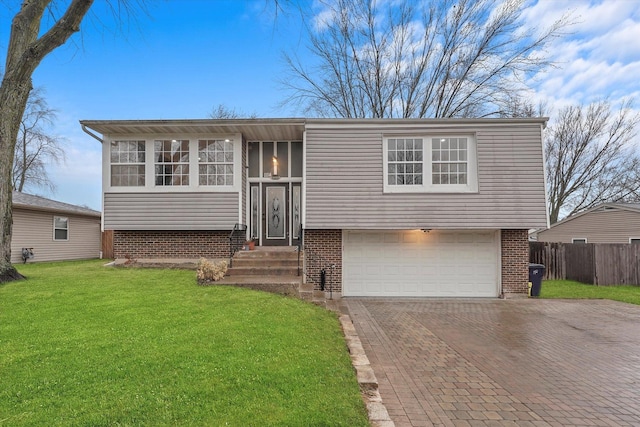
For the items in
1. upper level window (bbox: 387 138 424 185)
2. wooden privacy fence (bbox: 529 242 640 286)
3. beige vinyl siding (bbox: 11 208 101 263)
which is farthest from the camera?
beige vinyl siding (bbox: 11 208 101 263)

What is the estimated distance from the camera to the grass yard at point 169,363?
2.50 m

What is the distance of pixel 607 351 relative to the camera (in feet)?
16.7

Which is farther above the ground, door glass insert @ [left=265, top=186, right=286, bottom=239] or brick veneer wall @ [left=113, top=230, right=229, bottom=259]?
door glass insert @ [left=265, top=186, right=286, bottom=239]

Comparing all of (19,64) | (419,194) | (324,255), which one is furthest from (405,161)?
(19,64)

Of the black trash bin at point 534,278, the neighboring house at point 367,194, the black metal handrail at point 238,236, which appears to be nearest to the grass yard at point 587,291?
the black trash bin at point 534,278

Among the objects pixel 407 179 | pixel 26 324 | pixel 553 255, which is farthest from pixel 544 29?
pixel 26 324

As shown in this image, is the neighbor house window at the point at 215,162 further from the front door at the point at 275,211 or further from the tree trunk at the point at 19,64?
the tree trunk at the point at 19,64

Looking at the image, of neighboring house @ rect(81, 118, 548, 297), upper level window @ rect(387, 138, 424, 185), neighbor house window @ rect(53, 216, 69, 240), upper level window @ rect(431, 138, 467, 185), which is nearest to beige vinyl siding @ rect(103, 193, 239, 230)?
neighboring house @ rect(81, 118, 548, 297)

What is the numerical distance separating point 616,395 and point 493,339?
206 centimetres

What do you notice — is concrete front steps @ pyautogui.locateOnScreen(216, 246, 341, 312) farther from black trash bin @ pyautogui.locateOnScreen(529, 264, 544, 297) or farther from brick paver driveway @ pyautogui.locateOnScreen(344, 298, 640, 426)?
black trash bin @ pyautogui.locateOnScreen(529, 264, 544, 297)

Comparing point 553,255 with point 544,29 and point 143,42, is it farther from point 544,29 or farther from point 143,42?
point 143,42

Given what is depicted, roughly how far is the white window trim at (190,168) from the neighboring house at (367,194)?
0.03 meters

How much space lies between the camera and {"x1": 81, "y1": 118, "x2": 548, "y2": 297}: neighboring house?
9.09 meters

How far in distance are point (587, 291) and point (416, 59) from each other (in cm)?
1426
